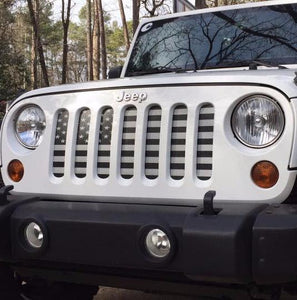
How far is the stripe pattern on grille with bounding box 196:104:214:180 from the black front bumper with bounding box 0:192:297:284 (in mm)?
240

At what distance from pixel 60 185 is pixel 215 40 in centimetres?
200

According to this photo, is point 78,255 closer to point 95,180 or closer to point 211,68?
point 95,180

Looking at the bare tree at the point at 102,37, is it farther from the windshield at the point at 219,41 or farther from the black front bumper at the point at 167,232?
the black front bumper at the point at 167,232

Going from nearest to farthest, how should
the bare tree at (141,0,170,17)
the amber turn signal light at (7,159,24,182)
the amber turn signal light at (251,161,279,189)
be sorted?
1. the amber turn signal light at (251,161,279,189)
2. the amber turn signal light at (7,159,24,182)
3. the bare tree at (141,0,170,17)

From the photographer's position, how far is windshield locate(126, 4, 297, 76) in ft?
13.6

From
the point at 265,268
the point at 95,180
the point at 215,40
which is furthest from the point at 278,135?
the point at 215,40

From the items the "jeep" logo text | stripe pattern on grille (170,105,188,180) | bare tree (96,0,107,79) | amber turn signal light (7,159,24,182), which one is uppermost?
→ bare tree (96,0,107,79)

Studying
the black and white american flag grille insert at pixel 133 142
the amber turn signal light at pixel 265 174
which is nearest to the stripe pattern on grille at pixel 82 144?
the black and white american flag grille insert at pixel 133 142

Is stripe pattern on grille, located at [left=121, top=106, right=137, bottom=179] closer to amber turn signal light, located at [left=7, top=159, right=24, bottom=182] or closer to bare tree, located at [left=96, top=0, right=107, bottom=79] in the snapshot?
amber turn signal light, located at [left=7, top=159, right=24, bottom=182]

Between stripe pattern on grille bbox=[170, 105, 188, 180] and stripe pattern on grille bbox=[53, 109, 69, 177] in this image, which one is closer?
stripe pattern on grille bbox=[170, 105, 188, 180]

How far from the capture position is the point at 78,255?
271cm

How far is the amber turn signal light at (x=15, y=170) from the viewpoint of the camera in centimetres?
327

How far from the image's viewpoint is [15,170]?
10.8 ft

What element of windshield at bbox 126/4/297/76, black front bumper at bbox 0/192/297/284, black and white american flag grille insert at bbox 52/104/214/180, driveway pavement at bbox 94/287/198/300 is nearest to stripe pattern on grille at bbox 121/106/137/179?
black and white american flag grille insert at bbox 52/104/214/180
